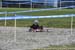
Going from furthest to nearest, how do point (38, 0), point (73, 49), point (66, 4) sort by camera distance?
point (38, 0), point (66, 4), point (73, 49)

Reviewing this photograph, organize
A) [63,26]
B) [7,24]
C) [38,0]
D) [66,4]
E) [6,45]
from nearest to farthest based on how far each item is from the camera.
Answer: [6,45] < [63,26] < [7,24] < [66,4] < [38,0]

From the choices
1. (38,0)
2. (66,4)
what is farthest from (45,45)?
(38,0)

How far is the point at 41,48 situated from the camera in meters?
10.5

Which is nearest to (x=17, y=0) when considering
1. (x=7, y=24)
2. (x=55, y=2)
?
(x=55, y=2)

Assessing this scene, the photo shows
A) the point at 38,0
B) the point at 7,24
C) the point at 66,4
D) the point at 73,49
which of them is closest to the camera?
the point at 73,49

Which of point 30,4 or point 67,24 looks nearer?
point 67,24

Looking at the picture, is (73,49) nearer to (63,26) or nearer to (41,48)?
(41,48)

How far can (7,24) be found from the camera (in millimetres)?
22188

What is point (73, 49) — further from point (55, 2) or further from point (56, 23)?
point (55, 2)

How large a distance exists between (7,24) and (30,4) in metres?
22.1

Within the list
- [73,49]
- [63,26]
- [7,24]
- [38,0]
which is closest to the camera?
[73,49]

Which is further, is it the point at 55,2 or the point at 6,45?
the point at 55,2

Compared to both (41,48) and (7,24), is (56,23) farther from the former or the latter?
(41,48)

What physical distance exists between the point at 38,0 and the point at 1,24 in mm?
26317
